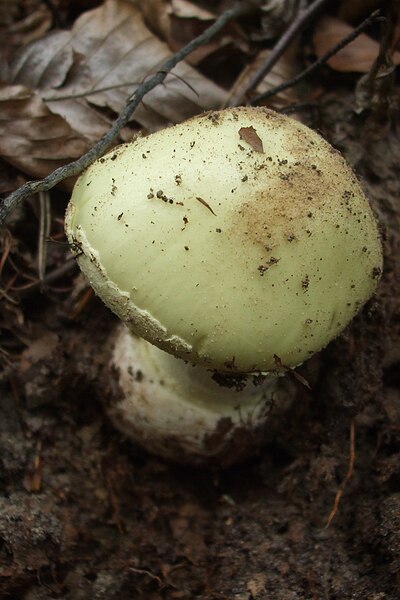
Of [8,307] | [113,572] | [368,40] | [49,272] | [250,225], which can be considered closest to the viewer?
[250,225]

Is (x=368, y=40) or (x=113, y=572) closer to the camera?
(x=113, y=572)

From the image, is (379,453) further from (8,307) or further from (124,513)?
(8,307)

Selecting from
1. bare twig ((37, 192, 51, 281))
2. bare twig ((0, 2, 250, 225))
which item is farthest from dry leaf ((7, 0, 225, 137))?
bare twig ((0, 2, 250, 225))

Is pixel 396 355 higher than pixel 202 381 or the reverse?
higher

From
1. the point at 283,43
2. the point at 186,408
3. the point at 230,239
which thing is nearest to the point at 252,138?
the point at 230,239

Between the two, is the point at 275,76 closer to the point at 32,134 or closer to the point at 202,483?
the point at 32,134

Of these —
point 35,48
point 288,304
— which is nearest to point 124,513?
point 288,304

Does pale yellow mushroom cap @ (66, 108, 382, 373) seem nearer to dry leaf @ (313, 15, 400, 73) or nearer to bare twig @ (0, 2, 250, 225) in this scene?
bare twig @ (0, 2, 250, 225)
